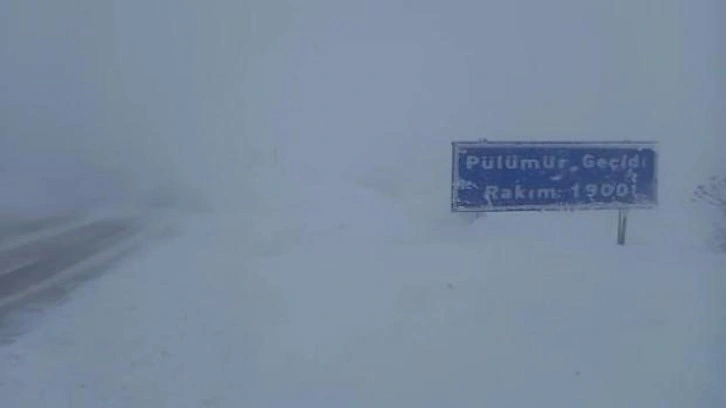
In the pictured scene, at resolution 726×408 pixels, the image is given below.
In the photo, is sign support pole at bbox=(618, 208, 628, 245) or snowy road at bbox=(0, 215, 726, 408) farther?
sign support pole at bbox=(618, 208, 628, 245)

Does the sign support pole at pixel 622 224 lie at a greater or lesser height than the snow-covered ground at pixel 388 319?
greater

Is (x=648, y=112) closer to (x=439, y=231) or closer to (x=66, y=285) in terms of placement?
(x=439, y=231)

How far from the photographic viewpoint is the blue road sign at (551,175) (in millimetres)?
2055

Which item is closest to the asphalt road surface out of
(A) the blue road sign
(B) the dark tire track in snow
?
(B) the dark tire track in snow

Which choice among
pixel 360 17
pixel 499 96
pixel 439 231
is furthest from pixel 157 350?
pixel 499 96

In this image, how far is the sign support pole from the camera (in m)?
2.13

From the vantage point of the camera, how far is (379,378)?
1.91m

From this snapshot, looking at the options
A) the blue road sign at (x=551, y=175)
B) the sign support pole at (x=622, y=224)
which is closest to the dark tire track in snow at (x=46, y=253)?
the blue road sign at (x=551, y=175)

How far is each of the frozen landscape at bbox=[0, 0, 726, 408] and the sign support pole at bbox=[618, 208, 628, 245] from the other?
0.07ft

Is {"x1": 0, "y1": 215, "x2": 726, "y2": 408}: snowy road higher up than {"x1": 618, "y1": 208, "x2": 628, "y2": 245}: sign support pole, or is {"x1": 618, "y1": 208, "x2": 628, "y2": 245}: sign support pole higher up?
{"x1": 618, "y1": 208, "x2": 628, "y2": 245}: sign support pole

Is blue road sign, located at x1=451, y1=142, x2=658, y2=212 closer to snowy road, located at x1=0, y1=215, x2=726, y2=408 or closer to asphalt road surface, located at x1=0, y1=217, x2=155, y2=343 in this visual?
snowy road, located at x1=0, y1=215, x2=726, y2=408

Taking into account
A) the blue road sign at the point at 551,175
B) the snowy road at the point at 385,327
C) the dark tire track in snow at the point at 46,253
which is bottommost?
the snowy road at the point at 385,327

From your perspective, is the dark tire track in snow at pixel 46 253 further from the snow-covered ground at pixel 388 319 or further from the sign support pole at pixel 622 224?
the sign support pole at pixel 622 224

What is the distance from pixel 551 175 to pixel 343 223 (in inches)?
18.8
